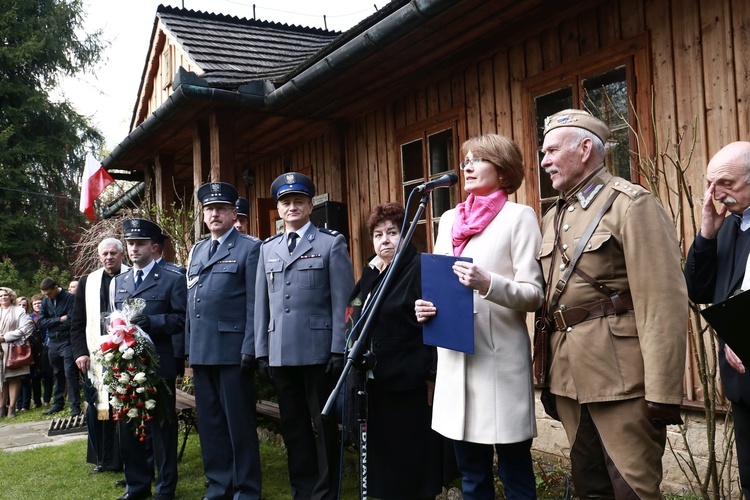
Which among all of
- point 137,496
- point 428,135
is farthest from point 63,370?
point 428,135

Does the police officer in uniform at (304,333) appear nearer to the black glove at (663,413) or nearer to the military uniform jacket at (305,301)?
the military uniform jacket at (305,301)

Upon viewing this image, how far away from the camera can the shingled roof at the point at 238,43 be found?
8.23 meters

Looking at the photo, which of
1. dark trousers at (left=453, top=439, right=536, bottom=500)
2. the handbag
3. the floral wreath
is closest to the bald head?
dark trousers at (left=453, top=439, right=536, bottom=500)

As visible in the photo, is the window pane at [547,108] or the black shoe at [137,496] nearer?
the black shoe at [137,496]

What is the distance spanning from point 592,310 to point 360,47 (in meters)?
3.76

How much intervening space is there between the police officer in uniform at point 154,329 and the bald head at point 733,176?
12.2 ft

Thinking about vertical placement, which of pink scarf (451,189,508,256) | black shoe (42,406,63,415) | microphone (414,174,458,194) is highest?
microphone (414,174,458,194)

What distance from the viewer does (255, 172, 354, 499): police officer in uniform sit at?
4.08 m

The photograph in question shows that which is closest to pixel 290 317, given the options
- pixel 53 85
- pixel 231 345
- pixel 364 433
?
pixel 231 345

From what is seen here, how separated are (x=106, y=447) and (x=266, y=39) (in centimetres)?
727

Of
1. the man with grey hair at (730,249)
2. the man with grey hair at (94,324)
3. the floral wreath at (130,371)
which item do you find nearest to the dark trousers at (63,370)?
the man with grey hair at (94,324)

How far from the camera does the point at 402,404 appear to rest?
3.69 m

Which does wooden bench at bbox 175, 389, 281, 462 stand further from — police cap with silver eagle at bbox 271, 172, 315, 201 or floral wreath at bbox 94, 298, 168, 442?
police cap with silver eagle at bbox 271, 172, 315, 201

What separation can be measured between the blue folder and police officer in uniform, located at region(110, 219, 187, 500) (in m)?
2.66
